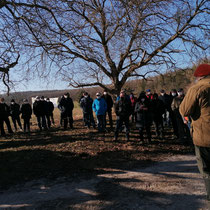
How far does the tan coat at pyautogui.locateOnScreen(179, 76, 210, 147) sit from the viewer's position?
8.82ft

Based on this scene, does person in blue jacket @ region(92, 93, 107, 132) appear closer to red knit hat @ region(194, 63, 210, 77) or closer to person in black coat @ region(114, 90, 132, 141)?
person in black coat @ region(114, 90, 132, 141)

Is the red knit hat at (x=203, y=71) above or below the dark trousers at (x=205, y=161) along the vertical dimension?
above

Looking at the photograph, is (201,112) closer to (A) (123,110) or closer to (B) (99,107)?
(A) (123,110)

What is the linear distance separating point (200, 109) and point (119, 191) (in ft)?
7.66

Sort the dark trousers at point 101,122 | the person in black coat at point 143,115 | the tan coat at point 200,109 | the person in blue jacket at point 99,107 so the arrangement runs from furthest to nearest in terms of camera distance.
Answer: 1. the dark trousers at point 101,122
2. the person in blue jacket at point 99,107
3. the person in black coat at point 143,115
4. the tan coat at point 200,109

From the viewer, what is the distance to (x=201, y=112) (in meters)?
2.77

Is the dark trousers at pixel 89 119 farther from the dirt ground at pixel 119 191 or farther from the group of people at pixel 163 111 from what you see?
the dirt ground at pixel 119 191

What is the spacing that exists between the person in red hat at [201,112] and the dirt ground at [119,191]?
96 centimetres

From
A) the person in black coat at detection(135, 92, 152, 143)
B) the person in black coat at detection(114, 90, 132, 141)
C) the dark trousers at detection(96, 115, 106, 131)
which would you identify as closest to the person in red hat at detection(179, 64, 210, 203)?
the person in black coat at detection(135, 92, 152, 143)

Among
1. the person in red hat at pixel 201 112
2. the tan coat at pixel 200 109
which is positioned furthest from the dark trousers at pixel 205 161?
the tan coat at pixel 200 109

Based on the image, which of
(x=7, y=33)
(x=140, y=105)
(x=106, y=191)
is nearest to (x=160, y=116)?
(x=140, y=105)

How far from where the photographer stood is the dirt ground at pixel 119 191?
11.2ft

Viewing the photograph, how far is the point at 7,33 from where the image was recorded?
7633 mm

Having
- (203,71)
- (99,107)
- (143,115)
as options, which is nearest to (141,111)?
(143,115)
